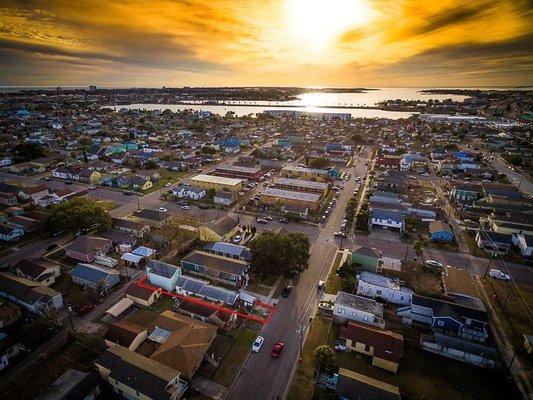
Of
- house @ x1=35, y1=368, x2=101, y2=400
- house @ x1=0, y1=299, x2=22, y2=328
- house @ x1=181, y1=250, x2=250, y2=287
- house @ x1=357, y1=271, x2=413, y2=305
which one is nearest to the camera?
house @ x1=35, y1=368, x2=101, y2=400

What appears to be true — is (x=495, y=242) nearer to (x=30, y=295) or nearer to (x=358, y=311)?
(x=358, y=311)

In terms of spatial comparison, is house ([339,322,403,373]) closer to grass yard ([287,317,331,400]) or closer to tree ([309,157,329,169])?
grass yard ([287,317,331,400])

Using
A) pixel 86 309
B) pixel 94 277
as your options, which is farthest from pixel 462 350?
pixel 94 277

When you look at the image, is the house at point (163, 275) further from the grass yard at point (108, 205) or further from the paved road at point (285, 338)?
the grass yard at point (108, 205)

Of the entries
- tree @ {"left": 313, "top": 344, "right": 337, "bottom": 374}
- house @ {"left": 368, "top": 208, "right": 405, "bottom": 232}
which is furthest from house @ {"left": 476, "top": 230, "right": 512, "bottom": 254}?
tree @ {"left": 313, "top": 344, "right": 337, "bottom": 374}

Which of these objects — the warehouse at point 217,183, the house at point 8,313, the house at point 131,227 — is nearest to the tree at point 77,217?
the house at point 131,227
